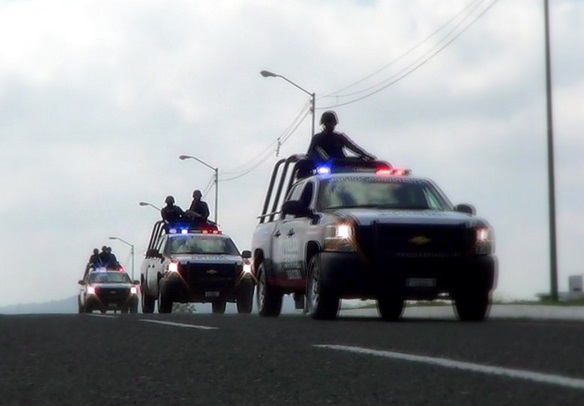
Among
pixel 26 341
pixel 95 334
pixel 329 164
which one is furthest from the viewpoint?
pixel 329 164

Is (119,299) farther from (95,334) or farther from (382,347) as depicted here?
(382,347)

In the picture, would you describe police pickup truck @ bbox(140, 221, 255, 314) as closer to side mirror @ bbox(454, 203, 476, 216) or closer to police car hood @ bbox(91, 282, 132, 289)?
police car hood @ bbox(91, 282, 132, 289)

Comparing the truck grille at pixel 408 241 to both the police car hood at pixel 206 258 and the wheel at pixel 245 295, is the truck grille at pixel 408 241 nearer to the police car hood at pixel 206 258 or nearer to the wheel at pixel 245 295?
the police car hood at pixel 206 258

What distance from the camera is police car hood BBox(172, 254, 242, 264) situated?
102ft

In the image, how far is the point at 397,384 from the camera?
23.9 feet

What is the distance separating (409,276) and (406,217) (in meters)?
0.72

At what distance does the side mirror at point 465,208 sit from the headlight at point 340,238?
6.09 feet

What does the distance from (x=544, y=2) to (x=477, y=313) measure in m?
10.8

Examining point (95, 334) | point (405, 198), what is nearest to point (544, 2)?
point (405, 198)

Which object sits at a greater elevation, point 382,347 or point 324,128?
point 324,128

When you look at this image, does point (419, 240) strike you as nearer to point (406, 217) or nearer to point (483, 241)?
point (406, 217)

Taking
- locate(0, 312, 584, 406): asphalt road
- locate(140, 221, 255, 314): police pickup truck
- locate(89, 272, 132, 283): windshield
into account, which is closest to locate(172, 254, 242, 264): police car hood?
locate(140, 221, 255, 314): police pickup truck

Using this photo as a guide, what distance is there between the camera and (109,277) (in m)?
45.6

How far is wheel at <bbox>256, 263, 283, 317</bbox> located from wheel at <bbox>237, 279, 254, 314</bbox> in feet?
35.3
